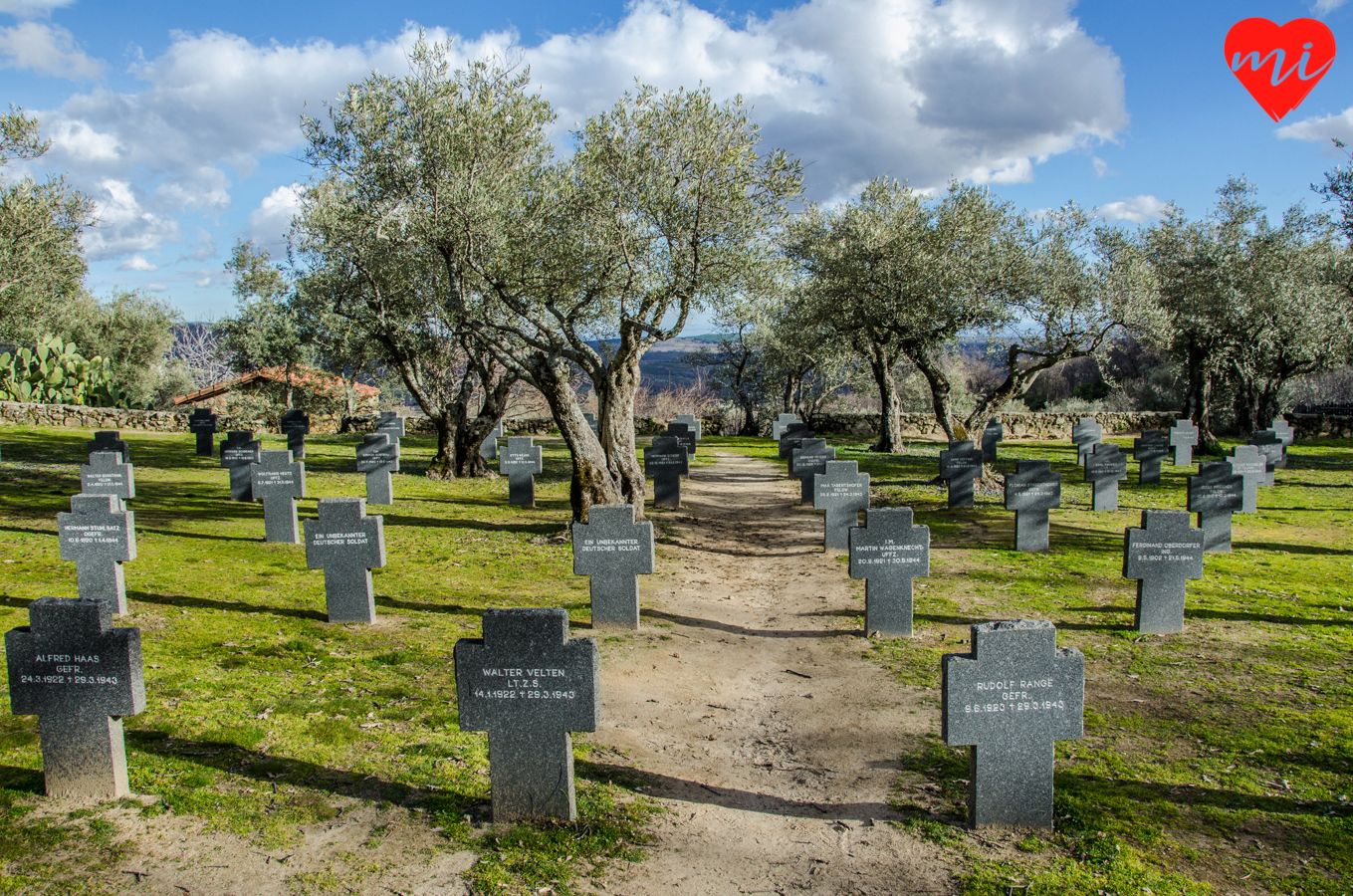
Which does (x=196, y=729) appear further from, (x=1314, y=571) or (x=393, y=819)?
(x=1314, y=571)

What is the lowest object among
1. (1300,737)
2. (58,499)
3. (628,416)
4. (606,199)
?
(1300,737)

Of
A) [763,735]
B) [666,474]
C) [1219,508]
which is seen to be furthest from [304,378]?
[763,735]

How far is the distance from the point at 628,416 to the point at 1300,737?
10421mm

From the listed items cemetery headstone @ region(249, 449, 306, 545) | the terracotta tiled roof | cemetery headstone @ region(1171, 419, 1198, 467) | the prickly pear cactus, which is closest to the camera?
cemetery headstone @ region(249, 449, 306, 545)

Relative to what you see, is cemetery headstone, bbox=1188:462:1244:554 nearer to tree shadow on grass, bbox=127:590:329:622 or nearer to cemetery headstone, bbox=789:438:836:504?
cemetery headstone, bbox=789:438:836:504

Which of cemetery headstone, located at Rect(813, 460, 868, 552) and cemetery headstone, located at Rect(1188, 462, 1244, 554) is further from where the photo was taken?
cemetery headstone, located at Rect(813, 460, 868, 552)

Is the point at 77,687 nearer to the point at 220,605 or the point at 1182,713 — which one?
the point at 220,605

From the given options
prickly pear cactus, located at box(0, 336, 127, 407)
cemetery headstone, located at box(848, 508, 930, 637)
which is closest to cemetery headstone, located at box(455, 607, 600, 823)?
cemetery headstone, located at box(848, 508, 930, 637)

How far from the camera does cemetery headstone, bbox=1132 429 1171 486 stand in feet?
66.4

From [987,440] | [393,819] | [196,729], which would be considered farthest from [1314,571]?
[987,440]

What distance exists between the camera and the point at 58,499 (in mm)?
14852

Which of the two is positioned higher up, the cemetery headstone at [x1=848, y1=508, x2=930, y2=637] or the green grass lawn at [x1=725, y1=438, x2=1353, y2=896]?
the cemetery headstone at [x1=848, y1=508, x2=930, y2=637]

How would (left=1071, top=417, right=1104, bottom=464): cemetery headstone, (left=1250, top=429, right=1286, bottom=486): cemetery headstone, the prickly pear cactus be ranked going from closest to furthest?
(left=1250, top=429, right=1286, bottom=486): cemetery headstone, (left=1071, top=417, right=1104, bottom=464): cemetery headstone, the prickly pear cactus

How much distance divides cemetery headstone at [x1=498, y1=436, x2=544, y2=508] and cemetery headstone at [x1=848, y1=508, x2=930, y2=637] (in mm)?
9357
